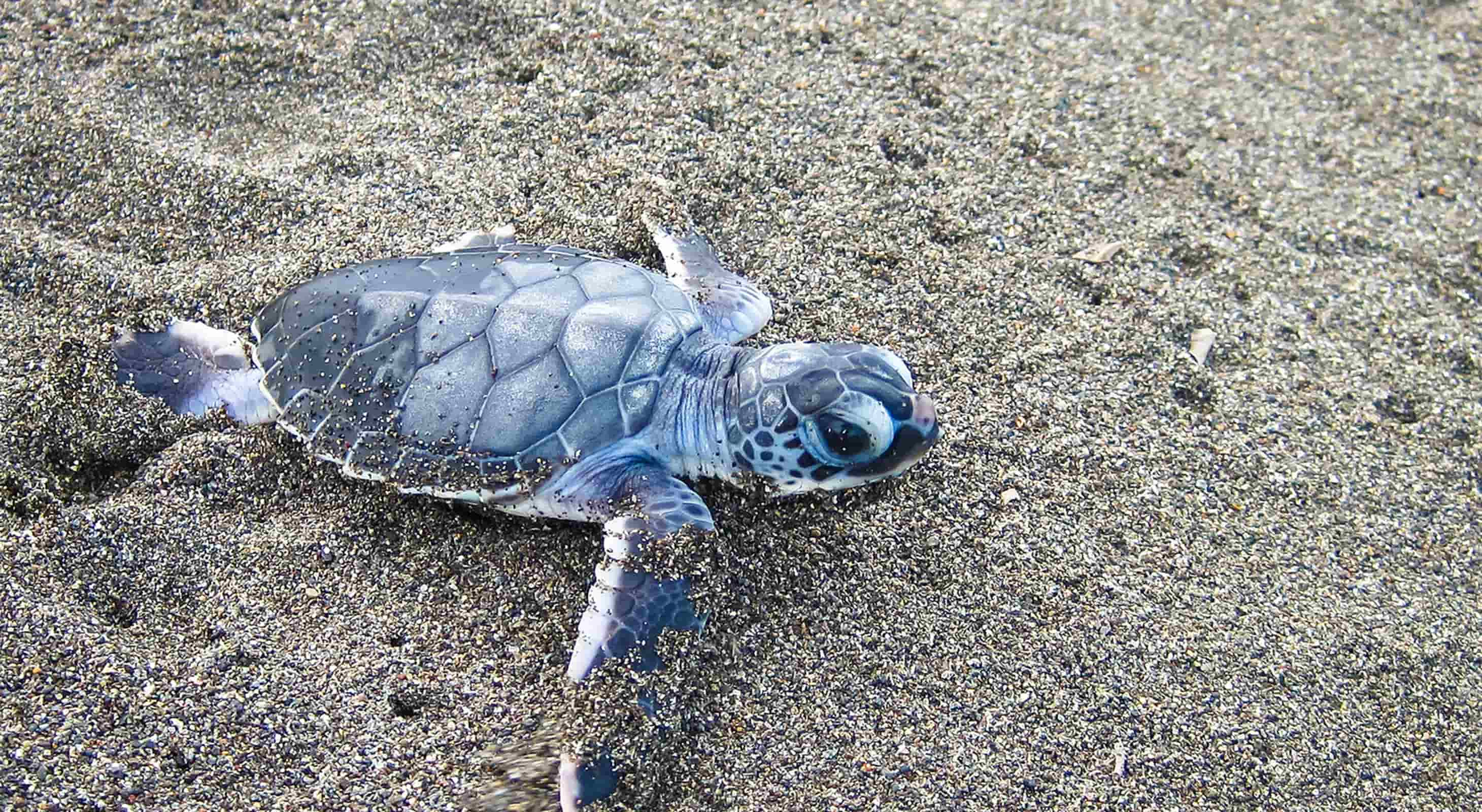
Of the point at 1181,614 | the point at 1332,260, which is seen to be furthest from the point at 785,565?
the point at 1332,260

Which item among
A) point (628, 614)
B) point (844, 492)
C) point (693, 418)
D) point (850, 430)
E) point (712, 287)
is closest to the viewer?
point (628, 614)

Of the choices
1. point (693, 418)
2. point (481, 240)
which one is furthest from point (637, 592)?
point (481, 240)

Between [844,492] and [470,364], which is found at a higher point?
[470,364]

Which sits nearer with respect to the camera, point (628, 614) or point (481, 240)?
point (628, 614)

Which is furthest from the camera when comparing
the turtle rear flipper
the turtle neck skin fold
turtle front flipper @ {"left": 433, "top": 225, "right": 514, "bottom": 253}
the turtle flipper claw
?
turtle front flipper @ {"left": 433, "top": 225, "right": 514, "bottom": 253}

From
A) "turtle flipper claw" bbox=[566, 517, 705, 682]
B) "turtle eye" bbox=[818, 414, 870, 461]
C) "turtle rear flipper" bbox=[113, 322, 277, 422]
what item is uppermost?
"turtle eye" bbox=[818, 414, 870, 461]

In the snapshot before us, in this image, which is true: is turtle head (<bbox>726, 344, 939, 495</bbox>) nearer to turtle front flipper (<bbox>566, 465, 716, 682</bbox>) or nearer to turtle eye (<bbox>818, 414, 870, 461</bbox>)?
turtle eye (<bbox>818, 414, 870, 461</bbox>)

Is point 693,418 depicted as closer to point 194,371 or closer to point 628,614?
point 628,614

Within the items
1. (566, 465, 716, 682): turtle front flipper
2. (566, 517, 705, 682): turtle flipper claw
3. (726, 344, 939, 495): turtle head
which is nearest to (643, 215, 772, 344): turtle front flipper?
(726, 344, 939, 495): turtle head

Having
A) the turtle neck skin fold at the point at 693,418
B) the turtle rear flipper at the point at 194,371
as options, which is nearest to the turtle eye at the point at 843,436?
the turtle neck skin fold at the point at 693,418
